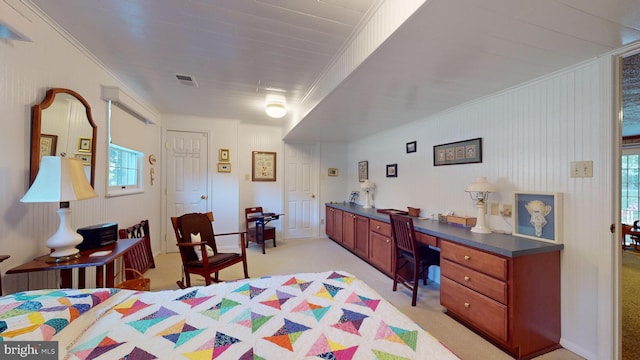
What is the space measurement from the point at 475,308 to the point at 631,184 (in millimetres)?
5818

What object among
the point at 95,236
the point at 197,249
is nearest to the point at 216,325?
the point at 95,236

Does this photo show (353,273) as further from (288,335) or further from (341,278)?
(288,335)

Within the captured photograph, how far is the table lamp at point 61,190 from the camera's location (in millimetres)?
1454

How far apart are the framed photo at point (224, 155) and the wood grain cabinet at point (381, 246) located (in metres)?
2.78

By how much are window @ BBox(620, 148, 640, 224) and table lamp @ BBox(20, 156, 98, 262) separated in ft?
27.0

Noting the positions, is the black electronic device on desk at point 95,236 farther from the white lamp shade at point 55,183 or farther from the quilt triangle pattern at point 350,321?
the quilt triangle pattern at point 350,321

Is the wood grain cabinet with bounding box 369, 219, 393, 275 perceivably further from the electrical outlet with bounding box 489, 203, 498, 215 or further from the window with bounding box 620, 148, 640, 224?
the window with bounding box 620, 148, 640, 224

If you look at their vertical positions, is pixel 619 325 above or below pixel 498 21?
below

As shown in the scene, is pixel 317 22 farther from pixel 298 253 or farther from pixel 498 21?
pixel 298 253

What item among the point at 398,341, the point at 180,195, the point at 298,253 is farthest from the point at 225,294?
the point at 180,195

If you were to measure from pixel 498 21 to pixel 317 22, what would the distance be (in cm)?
105

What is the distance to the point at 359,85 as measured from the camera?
2145 mm

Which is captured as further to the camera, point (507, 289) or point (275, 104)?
point (275, 104)

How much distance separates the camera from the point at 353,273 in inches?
130
